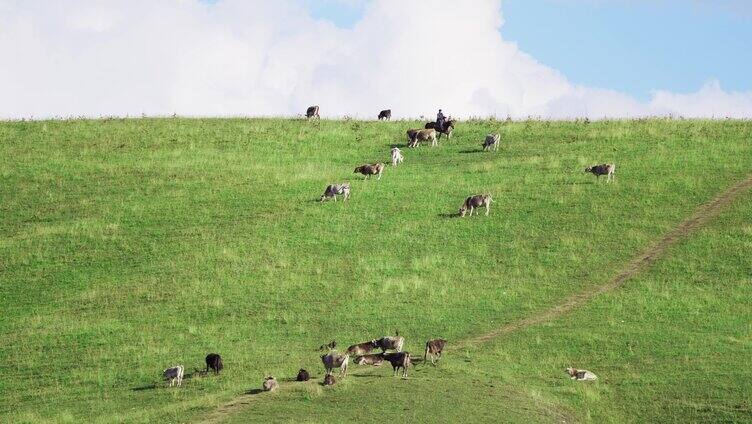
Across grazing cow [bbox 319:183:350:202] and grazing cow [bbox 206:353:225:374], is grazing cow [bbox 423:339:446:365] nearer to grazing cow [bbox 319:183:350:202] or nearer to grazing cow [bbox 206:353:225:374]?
grazing cow [bbox 206:353:225:374]

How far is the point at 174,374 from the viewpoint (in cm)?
3950

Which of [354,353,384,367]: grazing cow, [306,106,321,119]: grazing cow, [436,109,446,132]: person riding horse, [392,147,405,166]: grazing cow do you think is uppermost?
[306,106,321,119]: grazing cow

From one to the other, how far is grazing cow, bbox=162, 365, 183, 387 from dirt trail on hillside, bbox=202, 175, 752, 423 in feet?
10.6

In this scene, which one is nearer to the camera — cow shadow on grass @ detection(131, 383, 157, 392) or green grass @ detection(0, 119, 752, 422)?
green grass @ detection(0, 119, 752, 422)

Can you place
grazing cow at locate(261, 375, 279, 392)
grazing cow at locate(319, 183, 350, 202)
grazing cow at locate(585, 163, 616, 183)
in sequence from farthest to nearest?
grazing cow at locate(585, 163, 616, 183) < grazing cow at locate(319, 183, 350, 202) < grazing cow at locate(261, 375, 279, 392)

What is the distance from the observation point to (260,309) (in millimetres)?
48125

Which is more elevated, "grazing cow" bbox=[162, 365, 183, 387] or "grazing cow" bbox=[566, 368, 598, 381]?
"grazing cow" bbox=[162, 365, 183, 387]

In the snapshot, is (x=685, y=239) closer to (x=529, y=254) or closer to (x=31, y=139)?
(x=529, y=254)

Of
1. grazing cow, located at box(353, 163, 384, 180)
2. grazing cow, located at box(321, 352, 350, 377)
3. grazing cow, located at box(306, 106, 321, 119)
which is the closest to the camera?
grazing cow, located at box(321, 352, 350, 377)

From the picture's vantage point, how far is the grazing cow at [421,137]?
70812 millimetres

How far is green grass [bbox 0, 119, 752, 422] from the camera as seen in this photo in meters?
39.0

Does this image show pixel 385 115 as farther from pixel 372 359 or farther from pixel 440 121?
pixel 372 359

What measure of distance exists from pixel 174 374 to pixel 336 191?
22.3 meters

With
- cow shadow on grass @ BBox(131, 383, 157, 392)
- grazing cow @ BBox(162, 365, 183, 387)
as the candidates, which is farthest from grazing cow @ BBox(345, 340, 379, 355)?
cow shadow on grass @ BBox(131, 383, 157, 392)
